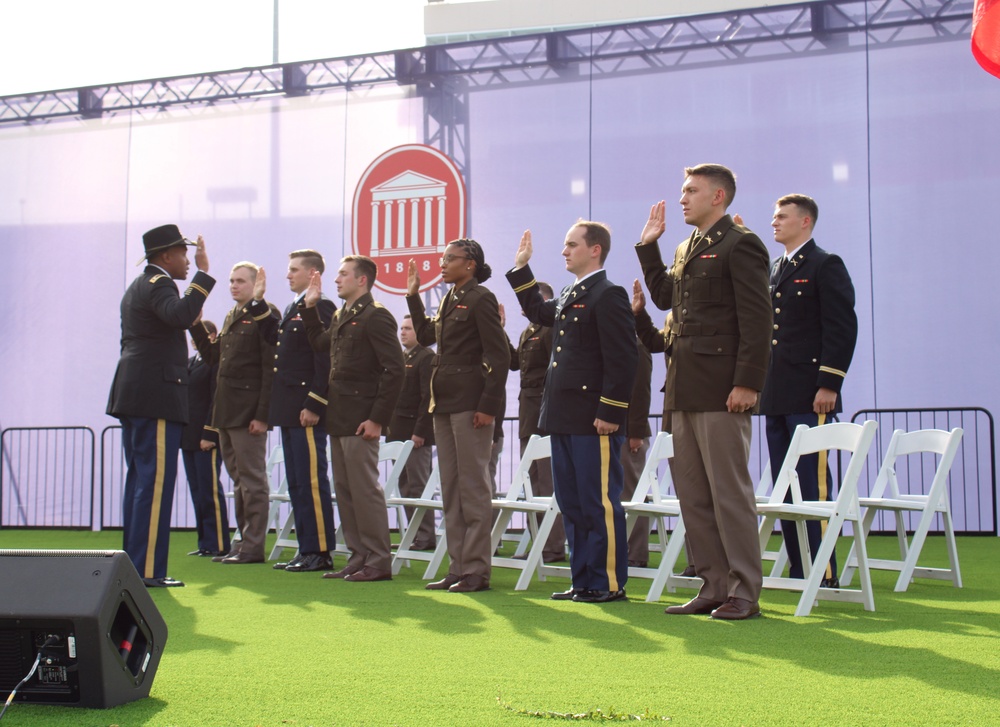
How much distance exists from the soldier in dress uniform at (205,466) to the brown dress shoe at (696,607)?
14.0ft

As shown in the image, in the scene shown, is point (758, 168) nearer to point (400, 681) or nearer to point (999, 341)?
point (999, 341)

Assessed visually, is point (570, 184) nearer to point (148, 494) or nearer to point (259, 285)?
point (259, 285)

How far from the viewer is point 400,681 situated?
2955 mm

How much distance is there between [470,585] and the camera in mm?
5316

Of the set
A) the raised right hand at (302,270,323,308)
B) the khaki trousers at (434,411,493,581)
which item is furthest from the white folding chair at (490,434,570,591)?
the raised right hand at (302,270,323,308)

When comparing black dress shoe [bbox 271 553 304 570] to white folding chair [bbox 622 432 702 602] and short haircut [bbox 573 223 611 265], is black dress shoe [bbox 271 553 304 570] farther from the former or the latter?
short haircut [bbox 573 223 611 265]

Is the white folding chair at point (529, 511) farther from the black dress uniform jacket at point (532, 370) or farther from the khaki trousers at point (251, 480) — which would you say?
the khaki trousers at point (251, 480)

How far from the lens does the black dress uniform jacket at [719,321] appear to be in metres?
4.08

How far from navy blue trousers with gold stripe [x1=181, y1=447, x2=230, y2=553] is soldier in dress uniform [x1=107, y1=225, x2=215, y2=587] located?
2.18 meters

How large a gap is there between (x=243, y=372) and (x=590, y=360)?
9.28 ft

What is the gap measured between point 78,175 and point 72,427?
244 centimetres

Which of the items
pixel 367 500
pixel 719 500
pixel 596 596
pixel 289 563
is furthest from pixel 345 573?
pixel 719 500

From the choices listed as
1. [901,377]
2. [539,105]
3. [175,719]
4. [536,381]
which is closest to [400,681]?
[175,719]

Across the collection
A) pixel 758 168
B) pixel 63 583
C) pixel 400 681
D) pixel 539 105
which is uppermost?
pixel 539 105
